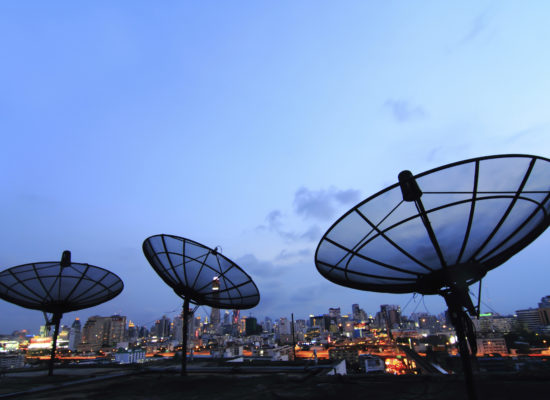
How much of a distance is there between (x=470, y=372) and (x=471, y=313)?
146cm

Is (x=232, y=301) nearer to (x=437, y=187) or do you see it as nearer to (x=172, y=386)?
(x=172, y=386)

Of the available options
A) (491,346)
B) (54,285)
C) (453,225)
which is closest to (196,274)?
(54,285)

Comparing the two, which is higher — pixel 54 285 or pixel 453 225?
pixel 453 225

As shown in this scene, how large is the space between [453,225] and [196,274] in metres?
12.0

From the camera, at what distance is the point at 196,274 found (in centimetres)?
1488

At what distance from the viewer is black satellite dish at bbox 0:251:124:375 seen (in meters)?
16.0

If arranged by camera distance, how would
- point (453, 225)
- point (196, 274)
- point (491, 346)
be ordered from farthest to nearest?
point (491, 346) < point (196, 274) < point (453, 225)

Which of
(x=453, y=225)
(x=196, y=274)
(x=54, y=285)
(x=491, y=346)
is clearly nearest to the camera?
(x=453, y=225)

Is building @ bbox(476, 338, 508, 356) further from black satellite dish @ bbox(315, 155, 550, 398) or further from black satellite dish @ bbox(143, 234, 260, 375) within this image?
black satellite dish @ bbox(315, 155, 550, 398)

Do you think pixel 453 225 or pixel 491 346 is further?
pixel 491 346

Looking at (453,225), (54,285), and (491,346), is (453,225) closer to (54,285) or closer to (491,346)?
(54,285)

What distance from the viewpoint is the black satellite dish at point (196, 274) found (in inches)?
543

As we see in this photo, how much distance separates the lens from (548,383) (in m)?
8.28

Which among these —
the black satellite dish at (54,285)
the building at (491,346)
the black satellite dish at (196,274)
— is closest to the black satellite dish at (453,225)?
the black satellite dish at (196,274)
